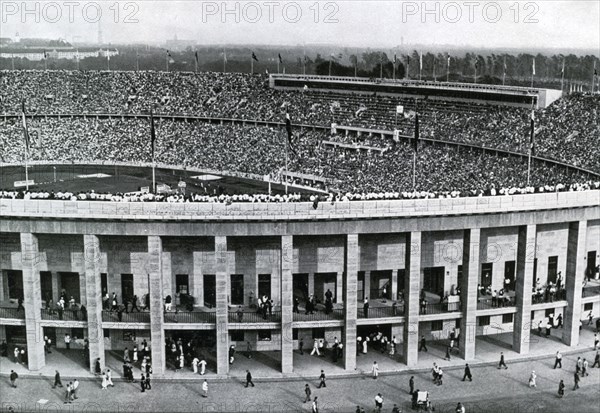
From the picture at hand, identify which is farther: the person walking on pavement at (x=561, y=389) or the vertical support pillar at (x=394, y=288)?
the vertical support pillar at (x=394, y=288)

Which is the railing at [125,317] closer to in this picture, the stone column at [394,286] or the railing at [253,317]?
the railing at [253,317]

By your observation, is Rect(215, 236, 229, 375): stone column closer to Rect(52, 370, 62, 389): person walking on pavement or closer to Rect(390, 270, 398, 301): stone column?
Rect(52, 370, 62, 389): person walking on pavement

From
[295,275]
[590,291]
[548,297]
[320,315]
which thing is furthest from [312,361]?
[590,291]

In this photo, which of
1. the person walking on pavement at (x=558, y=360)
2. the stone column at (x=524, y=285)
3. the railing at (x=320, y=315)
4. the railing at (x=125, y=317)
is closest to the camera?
the railing at (x=125, y=317)

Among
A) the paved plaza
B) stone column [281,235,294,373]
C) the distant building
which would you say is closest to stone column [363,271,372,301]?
the paved plaza

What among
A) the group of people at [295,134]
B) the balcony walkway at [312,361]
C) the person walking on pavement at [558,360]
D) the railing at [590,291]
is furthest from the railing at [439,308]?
the railing at [590,291]
